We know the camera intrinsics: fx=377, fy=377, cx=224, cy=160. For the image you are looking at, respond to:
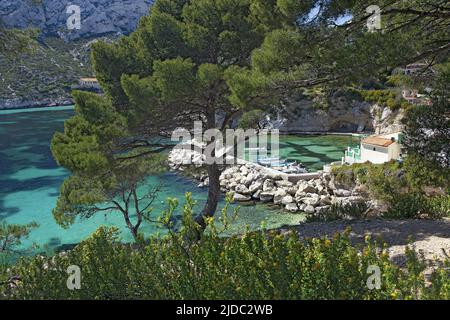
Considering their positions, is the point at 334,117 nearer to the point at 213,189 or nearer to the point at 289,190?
the point at 289,190

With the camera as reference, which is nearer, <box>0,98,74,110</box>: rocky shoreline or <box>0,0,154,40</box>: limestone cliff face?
<box>0,98,74,110</box>: rocky shoreline

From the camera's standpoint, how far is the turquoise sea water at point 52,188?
17.8 meters

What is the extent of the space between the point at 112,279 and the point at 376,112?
149ft

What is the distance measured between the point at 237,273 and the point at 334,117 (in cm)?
4560

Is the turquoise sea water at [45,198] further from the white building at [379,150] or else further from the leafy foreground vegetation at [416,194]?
the white building at [379,150]

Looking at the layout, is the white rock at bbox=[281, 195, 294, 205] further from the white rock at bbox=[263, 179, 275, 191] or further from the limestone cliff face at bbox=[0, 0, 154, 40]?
the limestone cliff face at bbox=[0, 0, 154, 40]

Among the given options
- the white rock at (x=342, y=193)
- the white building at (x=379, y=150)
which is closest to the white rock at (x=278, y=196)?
the white rock at (x=342, y=193)

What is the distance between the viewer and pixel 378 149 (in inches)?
935

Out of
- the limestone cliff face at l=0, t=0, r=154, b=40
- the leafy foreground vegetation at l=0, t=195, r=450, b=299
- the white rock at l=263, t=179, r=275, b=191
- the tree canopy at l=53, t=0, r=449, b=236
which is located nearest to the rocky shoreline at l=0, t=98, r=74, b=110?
the limestone cliff face at l=0, t=0, r=154, b=40

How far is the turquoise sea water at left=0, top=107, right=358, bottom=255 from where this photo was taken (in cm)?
1784

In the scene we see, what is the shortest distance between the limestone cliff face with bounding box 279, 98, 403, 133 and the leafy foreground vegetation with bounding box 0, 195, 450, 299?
136 feet

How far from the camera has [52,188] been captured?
25875 mm

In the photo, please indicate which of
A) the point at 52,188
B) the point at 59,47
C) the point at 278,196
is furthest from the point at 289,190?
the point at 59,47
